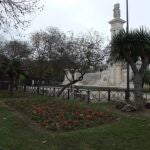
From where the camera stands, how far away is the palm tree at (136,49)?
55.5 feet

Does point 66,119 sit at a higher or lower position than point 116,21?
lower

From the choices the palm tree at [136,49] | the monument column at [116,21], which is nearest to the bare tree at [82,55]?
the palm tree at [136,49]

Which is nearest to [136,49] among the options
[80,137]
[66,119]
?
[66,119]

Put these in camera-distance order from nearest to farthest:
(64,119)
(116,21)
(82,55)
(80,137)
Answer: (80,137) → (64,119) → (82,55) → (116,21)

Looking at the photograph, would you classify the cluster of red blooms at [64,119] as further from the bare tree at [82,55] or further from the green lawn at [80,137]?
the bare tree at [82,55]

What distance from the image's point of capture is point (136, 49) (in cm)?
1705

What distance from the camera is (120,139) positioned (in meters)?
9.29

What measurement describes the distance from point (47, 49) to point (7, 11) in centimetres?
2038

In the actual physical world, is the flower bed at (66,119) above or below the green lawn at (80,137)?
above

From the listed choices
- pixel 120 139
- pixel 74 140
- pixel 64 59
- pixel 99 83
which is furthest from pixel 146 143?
pixel 99 83

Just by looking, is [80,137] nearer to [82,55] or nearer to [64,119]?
[64,119]

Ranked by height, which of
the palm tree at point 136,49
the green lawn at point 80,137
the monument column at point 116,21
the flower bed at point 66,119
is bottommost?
the green lawn at point 80,137

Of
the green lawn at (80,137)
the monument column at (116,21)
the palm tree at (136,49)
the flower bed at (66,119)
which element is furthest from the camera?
the monument column at (116,21)

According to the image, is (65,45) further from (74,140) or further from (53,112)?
(74,140)
